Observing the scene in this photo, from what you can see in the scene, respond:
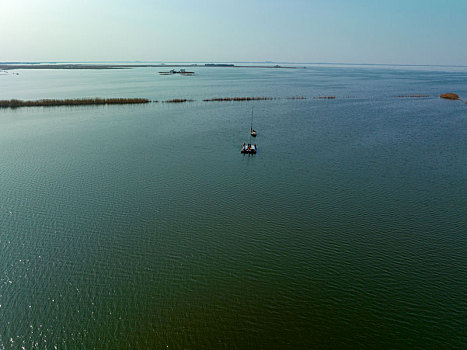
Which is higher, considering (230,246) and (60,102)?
(60,102)

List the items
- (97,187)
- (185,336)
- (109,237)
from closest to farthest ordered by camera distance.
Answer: (185,336)
(109,237)
(97,187)

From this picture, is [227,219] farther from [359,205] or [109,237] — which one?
[359,205]

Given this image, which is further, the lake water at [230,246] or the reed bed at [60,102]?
the reed bed at [60,102]

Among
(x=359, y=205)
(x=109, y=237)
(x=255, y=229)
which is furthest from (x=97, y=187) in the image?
(x=359, y=205)

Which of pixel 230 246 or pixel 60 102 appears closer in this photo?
pixel 230 246

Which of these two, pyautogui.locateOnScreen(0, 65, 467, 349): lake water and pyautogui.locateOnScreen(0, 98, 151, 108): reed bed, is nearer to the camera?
pyautogui.locateOnScreen(0, 65, 467, 349): lake water

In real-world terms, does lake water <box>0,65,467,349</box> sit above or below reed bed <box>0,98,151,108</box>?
below

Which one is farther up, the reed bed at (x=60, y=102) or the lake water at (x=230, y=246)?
the reed bed at (x=60, y=102)

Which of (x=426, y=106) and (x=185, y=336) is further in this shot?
(x=426, y=106)
